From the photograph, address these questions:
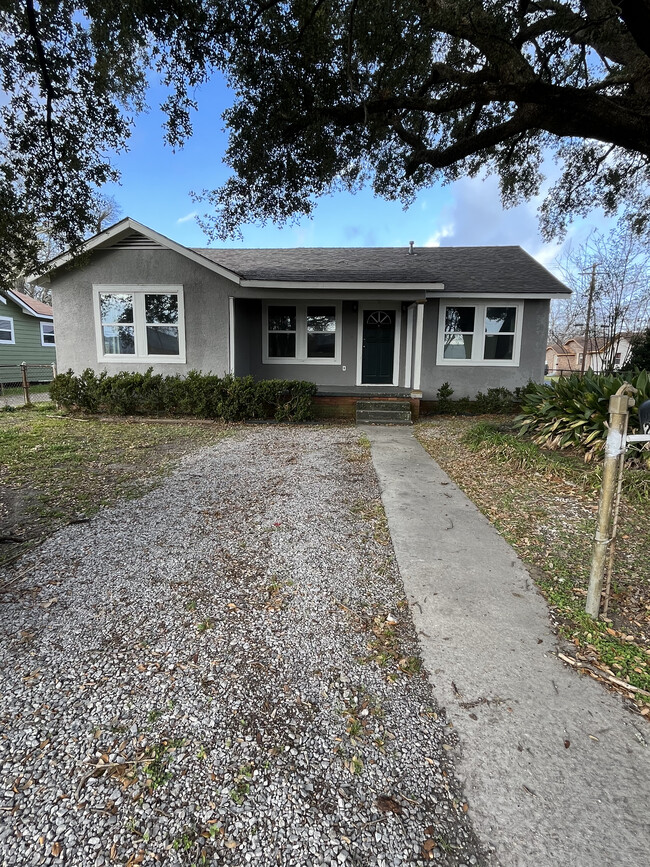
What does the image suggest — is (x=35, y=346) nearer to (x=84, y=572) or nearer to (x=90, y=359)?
(x=90, y=359)

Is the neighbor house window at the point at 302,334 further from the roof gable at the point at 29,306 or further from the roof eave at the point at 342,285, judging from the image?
the roof gable at the point at 29,306

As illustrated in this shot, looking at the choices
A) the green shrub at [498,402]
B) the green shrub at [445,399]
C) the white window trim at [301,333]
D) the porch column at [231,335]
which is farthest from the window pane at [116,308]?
the green shrub at [498,402]

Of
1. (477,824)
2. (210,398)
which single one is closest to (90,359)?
(210,398)

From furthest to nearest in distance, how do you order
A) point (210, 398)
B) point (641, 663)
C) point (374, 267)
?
point (374, 267), point (210, 398), point (641, 663)

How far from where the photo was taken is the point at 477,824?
1520 mm

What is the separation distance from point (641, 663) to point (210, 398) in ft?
28.7

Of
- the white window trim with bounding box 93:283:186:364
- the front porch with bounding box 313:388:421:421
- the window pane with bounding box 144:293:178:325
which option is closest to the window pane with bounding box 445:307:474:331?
the front porch with bounding box 313:388:421:421

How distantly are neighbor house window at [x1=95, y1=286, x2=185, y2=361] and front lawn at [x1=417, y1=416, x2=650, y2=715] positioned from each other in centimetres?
698

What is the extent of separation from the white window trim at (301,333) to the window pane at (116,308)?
340 cm

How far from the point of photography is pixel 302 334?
39.9 feet

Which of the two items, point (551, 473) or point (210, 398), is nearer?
point (551, 473)

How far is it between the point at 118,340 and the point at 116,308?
2.54ft

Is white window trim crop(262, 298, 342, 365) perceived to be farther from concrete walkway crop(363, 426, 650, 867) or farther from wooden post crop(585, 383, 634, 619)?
wooden post crop(585, 383, 634, 619)

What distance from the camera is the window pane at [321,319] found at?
12.0 metres
